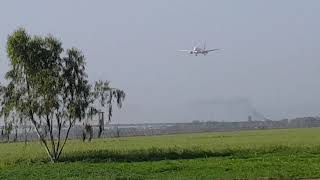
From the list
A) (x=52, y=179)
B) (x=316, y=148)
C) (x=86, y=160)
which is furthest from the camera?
(x=316, y=148)

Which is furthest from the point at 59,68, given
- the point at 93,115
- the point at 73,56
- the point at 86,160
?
the point at 86,160

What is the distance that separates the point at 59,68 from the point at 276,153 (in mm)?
16564

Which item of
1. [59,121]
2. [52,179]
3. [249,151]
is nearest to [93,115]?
[59,121]

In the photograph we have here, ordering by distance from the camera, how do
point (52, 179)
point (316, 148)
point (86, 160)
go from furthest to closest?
point (316, 148) → point (86, 160) → point (52, 179)

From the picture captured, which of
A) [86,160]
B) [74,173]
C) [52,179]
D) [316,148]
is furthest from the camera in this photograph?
[316,148]

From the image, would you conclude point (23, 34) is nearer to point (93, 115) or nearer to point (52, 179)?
point (93, 115)

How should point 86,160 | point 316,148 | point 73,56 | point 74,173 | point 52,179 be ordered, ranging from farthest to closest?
1. point 316,148
2. point 73,56
3. point 86,160
4. point 74,173
5. point 52,179

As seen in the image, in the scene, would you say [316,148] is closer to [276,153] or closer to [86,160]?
[276,153]

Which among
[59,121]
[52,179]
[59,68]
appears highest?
[59,68]

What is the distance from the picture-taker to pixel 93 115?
43938mm

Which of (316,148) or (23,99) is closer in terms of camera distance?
(23,99)

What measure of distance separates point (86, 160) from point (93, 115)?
3848 mm

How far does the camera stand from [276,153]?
1772 inches

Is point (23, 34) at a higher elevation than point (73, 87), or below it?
higher
